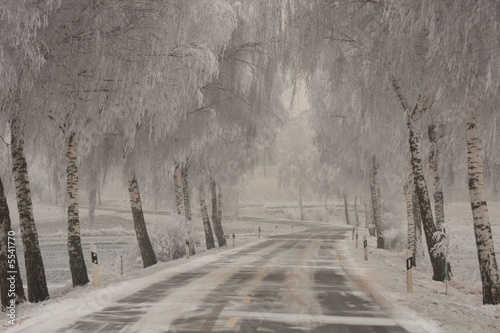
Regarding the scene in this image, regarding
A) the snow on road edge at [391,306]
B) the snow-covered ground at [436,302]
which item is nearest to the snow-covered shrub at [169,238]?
the snow-covered ground at [436,302]

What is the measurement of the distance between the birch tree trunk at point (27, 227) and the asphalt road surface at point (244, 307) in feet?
9.25

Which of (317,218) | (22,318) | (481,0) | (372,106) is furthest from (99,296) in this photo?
(317,218)

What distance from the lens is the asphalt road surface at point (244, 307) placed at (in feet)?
24.0

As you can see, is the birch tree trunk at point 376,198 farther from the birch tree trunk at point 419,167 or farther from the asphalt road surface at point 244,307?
the asphalt road surface at point 244,307

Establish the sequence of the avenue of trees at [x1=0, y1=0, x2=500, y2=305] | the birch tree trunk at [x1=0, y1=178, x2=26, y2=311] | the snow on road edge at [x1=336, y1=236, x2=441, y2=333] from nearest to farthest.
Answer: the snow on road edge at [x1=336, y1=236, x2=441, y2=333]
the avenue of trees at [x1=0, y1=0, x2=500, y2=305]
the birch tree trunk at [x1=0, y1=178, x2=26, y2=311]

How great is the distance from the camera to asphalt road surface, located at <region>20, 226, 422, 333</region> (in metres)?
7.32

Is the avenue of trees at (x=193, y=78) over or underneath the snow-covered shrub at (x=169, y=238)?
over

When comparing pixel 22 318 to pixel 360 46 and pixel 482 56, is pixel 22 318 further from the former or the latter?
pixel 360 46

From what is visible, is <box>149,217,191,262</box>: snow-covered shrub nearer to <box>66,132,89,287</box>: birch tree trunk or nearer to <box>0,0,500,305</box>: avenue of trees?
<box>0,0,500,305</box>: avenue of trees

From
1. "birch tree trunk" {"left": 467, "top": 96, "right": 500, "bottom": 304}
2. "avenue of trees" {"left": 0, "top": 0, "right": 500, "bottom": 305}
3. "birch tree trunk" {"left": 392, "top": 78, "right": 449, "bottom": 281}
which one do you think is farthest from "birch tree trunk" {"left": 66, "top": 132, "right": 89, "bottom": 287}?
"birch tree trunk" {"left": 467, "top": 96, "right": 500, "bottom": 304}

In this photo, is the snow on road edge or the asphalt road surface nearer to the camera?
the asphalt road surface

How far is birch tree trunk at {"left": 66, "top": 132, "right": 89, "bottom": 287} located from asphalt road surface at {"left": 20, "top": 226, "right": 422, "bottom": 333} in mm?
2833

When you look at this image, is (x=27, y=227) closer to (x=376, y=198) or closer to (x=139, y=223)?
(x=139, y=223)

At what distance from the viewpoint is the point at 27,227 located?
11875 mm
